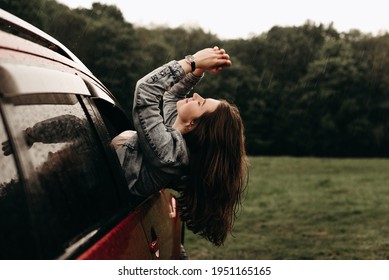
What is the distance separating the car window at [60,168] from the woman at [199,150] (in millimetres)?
427

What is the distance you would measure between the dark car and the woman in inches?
8.2

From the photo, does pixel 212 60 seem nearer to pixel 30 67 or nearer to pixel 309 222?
pixel 30 67

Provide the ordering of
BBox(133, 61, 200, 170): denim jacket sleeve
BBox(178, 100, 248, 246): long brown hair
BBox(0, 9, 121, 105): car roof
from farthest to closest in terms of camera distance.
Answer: BBox(178, 100, 248, 246): long brown hair
BBox(133, 61, 200, 170): denim jacket sleeve
BBox(0, 9, 121, 105): car roof

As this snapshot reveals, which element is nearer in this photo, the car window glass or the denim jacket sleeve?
the car window glass

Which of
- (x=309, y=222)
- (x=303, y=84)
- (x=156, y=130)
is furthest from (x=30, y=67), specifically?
(x=303, y=84)

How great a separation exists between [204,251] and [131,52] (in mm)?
21436

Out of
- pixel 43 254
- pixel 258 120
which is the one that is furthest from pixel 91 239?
pixel 258 120

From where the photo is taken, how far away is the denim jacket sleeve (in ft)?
8.71

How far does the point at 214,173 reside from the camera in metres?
2.90

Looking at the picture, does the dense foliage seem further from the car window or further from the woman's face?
the car window

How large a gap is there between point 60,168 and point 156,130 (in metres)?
0.90

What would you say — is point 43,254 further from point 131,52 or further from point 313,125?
point 313,125

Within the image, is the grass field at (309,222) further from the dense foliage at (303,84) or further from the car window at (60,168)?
the dense foliage at (303,84)

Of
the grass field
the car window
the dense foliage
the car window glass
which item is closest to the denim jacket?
the car window
